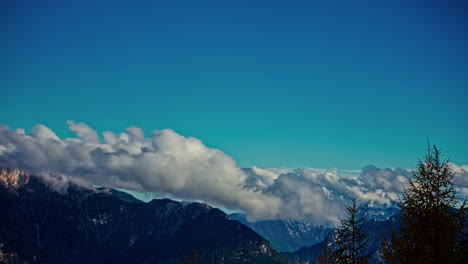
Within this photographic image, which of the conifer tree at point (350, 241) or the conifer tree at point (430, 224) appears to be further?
the conifer tree at point (350, 241)

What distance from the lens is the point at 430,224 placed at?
2503 cm

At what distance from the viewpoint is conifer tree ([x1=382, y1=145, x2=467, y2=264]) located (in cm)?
2388

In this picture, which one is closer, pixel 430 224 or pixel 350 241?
pixel 430 224

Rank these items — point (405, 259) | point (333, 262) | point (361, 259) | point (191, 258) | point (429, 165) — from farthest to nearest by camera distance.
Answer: point (191, 258)
point (333, 262)
point (361, 259)
point (429, 165)
point (405, 259)

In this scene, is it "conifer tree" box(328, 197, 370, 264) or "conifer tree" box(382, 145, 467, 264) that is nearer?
"conifer tree" box(382, 145, 467, 264)

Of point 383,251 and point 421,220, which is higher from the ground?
point 421,220

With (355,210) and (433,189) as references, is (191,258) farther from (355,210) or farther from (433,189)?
(433,189)

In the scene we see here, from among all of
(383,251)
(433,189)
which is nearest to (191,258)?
(383,251)

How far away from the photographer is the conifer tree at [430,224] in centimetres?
2388

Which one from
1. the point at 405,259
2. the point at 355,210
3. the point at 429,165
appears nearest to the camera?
the point at 405,259

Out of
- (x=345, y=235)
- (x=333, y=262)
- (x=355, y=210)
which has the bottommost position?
(x=333, y=262)

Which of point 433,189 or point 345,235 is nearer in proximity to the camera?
point 433,189

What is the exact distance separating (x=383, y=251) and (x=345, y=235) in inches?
300

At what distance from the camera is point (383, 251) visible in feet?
85.3
